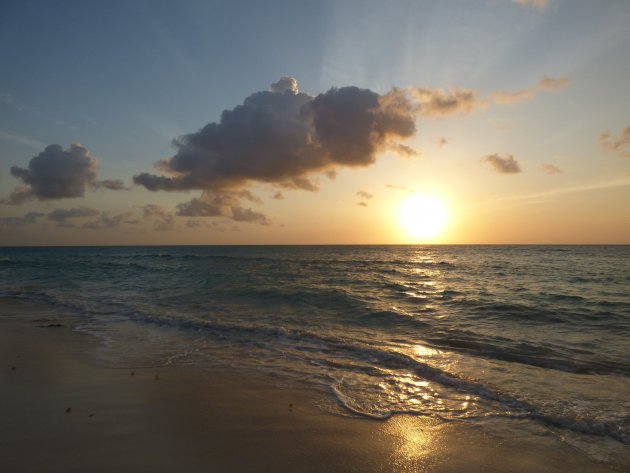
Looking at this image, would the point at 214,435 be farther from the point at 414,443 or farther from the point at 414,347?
the point at 414,347

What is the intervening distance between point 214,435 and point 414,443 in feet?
9.60

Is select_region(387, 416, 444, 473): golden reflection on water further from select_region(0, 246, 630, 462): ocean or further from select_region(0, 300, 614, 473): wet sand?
select_region(0, 246, 630, 462): ocean

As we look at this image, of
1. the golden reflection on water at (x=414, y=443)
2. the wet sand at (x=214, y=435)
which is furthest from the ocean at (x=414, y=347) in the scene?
the wet sand at (x=214, y=435)

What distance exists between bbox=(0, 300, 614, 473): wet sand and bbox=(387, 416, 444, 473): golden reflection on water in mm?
15

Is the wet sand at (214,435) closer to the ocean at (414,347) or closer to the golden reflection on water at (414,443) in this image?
the golden reflection on water at (414,443)

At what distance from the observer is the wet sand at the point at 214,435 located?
4.62 metres

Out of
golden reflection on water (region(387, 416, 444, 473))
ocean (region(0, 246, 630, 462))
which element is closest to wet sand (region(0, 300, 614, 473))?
golden reflection on water (region(387, 416, 444, 473))

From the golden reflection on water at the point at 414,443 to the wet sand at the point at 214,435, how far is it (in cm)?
2

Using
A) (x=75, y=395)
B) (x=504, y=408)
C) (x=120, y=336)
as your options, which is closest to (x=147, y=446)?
(x=75, y=395)

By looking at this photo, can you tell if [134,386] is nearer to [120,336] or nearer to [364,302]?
[120,336]

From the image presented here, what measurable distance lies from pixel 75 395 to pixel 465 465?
261 inches

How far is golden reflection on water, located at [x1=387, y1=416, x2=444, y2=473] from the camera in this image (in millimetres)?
4762

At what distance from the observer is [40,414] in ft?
19.0

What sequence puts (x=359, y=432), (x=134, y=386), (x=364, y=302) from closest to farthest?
(x=359, y=432) < (x=134, y=386) < (x=364, y=302)
